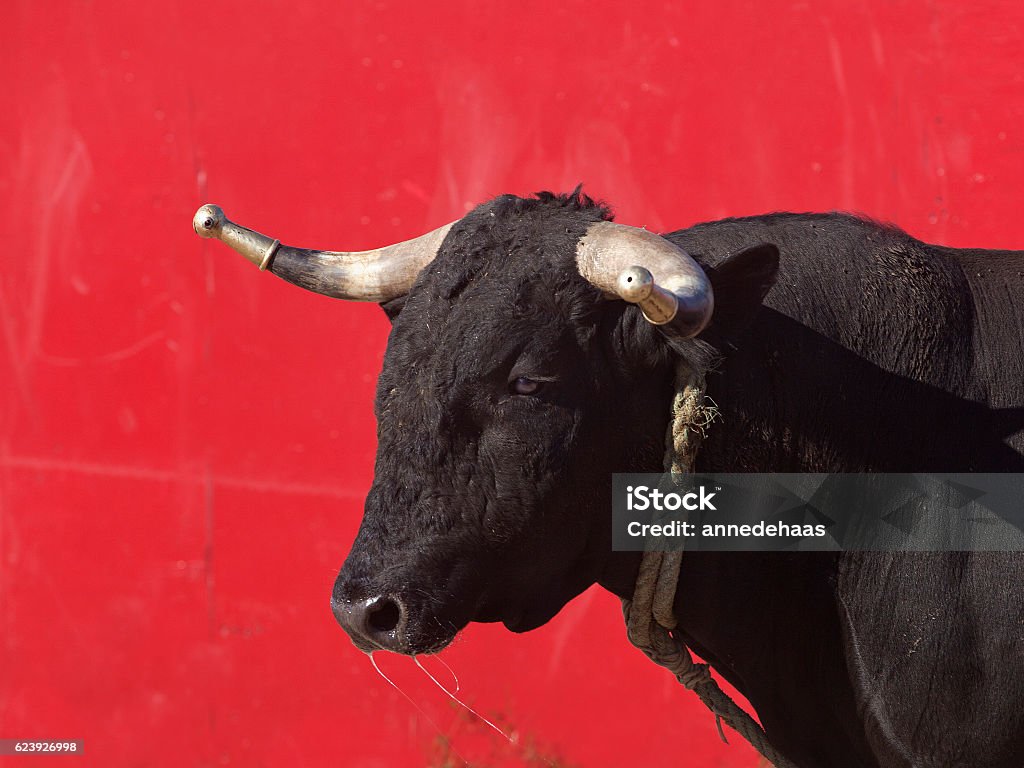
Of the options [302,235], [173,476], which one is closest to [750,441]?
[302,235]

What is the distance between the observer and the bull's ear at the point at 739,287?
272 cm

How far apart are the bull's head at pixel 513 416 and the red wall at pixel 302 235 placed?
Result: 2322 millimetres

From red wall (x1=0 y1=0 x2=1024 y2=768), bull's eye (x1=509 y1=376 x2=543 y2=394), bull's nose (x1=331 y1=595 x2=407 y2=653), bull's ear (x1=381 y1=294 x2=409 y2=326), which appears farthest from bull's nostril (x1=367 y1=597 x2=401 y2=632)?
red wall (x1=0 y1=0 x2=1024 y2=768)

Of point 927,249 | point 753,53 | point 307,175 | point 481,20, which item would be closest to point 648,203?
point 753,53

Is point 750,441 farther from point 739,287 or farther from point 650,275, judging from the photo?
point 650,275

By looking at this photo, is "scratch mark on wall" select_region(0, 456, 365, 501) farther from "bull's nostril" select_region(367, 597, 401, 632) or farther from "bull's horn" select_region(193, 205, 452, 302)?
"bull's nostril" select_region(367, 597, 401, 632)

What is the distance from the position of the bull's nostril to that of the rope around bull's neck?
62cm

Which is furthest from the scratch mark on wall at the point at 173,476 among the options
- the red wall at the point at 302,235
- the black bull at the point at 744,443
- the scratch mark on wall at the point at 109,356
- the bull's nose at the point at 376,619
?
the bull's nose at the point at 376,619

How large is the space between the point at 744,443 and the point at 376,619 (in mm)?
928

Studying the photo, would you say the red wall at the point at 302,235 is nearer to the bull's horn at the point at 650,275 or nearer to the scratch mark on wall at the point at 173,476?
the scratch mark on wall at the point at 173,476

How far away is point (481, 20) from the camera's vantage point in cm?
521

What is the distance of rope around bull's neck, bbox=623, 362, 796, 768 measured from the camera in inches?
109

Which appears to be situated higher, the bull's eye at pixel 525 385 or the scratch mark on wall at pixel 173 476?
the bull's eye at pixel 525 385

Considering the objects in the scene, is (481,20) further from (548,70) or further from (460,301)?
(460,301)
